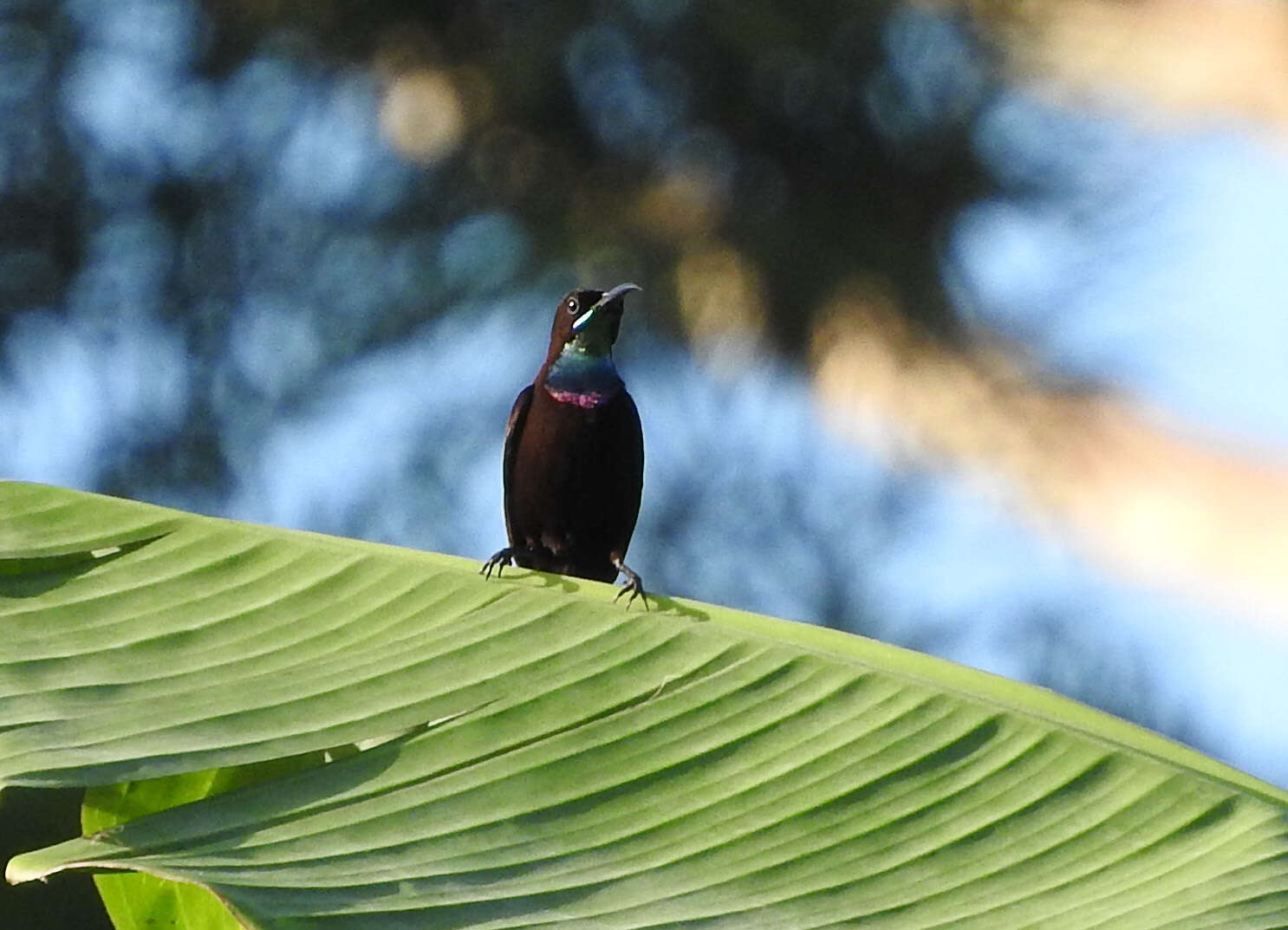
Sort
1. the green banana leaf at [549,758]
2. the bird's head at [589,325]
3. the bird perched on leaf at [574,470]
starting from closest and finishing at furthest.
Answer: the green banana leaf at [549,758], the bird perched on leaf at [574,470], the bird's head at [589,325]

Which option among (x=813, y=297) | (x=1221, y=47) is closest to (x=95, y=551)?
(x=813, y=297)

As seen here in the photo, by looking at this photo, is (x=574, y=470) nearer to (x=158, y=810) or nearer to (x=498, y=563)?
(x=498, y=563)

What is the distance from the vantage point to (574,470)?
9.64 ft

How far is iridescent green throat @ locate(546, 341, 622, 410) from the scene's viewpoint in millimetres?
3002

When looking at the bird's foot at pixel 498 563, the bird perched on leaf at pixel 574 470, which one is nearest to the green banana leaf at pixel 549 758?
the bird's foot at pixel 498 563

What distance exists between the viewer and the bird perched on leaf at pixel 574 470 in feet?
9.67

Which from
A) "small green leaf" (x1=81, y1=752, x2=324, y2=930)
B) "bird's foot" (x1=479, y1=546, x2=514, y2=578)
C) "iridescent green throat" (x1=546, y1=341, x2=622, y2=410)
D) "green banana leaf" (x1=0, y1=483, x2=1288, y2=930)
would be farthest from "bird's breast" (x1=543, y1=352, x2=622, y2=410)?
"small green leaf" (x1=81, y1=752, x2=324, y2=930)

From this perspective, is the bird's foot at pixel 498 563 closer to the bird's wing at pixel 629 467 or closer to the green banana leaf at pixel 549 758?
the green banana leaf at pixel 549 758

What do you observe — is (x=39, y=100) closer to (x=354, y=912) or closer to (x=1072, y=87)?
(x=1072, y=87)

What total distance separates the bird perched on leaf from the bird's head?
57mm

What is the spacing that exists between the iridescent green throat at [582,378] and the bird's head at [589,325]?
13 millimetres

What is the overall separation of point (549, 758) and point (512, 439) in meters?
1.54

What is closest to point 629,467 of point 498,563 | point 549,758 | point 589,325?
point 589,325

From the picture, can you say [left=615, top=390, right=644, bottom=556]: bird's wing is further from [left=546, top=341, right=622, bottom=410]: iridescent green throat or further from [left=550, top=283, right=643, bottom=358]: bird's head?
[left=550, top=283, right=643, bottom=358]: bird's head
